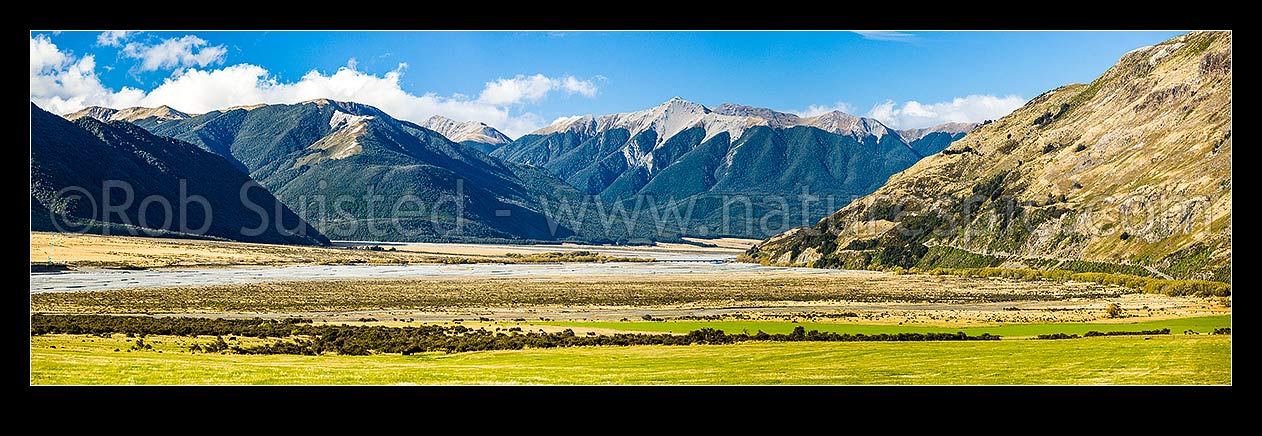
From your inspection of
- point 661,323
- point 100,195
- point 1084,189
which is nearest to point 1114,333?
point 661,323

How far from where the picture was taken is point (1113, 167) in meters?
128

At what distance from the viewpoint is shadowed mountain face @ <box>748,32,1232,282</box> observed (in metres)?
98.2

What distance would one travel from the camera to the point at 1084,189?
5089 inches

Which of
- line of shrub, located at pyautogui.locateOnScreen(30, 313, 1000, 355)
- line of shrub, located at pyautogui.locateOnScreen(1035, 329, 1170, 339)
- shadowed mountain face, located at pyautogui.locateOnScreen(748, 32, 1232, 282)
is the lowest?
line of shrub, located at pyautogui.locateOnScreen(1035, 329, 1170, 339)

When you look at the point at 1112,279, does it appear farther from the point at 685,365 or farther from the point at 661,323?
the point at 685,365

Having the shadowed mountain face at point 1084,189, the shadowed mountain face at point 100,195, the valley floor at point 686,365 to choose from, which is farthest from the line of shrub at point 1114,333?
the shadowed mountain face at point 100,195

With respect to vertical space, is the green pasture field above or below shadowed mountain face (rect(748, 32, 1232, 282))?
below

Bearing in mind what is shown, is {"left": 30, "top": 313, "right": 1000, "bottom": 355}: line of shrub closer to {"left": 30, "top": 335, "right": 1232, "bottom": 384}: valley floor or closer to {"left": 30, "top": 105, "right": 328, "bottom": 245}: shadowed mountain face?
{"left": 30, "top": 335, "right": 1232, "bottom": 384}: valley floor

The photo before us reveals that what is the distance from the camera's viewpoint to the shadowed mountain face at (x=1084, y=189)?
98.2 metres

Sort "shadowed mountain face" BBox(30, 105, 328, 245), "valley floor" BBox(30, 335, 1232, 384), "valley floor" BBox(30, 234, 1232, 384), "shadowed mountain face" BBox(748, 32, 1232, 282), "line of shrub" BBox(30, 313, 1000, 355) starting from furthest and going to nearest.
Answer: "shadowed mountain face" BBox(30, 105, 328, 245) < "shadowed mountain face" BBox(748, 32, 1232, 282) < "line of shrub" BBox(30, 313, 1000, 355) < "valley floor" BBox(30, 234, 1232, 384) < "valley floor" BBox(30, 335, 1232, 384)

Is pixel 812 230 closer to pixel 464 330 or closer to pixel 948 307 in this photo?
pixel 948 307

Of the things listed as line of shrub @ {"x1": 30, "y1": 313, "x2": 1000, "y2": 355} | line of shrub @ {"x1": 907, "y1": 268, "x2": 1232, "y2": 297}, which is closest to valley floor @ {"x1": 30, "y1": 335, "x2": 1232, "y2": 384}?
line of shrub @ {"x1": 30, "y1": 313, "x2": 1000, "y2": 355}
